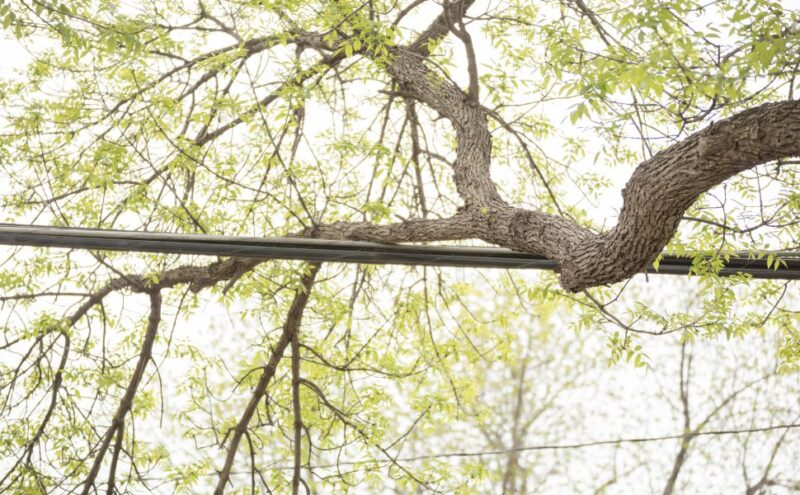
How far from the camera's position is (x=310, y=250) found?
2.85 metres

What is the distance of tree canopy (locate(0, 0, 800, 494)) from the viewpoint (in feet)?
7.75

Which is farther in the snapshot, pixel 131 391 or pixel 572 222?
pixel 131 391

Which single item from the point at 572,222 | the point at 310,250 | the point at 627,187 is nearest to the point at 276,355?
the point at 310,250

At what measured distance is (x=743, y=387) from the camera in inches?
405

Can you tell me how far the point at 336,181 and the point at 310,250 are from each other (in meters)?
1.79

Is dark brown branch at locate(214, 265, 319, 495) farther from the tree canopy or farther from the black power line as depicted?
the black power line

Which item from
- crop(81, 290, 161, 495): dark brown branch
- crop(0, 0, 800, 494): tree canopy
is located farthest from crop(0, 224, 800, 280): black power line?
crop(81, 290, 161, 495): dark brown branch

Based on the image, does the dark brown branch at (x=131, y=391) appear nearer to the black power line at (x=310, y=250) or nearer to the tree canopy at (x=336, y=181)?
the tree canopy at (x=336, y=181)

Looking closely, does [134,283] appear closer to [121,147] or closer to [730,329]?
[121,147]

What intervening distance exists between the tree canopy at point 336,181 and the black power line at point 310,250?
76 millimetres

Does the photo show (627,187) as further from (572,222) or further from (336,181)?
(336,181)

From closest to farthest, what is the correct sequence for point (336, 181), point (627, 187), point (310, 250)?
point (627, 187) < point (310, 250) < point (336, 181)

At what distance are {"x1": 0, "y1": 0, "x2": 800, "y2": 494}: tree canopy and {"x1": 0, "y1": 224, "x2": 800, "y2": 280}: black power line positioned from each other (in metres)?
0.08

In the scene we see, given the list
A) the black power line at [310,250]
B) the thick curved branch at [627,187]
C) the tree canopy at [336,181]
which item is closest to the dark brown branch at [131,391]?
the tree canopy at [336,181]
